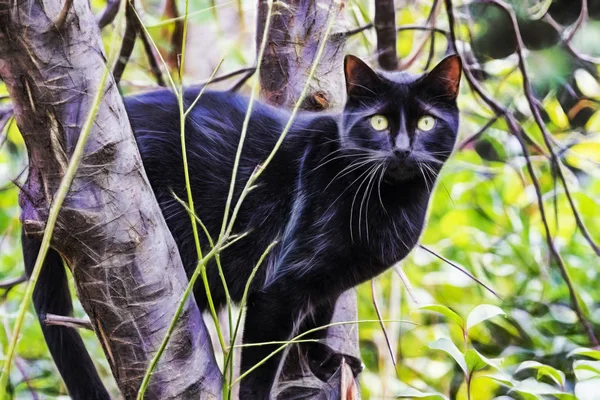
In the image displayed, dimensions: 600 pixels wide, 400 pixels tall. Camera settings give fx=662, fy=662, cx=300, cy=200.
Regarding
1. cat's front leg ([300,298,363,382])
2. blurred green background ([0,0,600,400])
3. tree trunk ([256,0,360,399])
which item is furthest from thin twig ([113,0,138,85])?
cat's front leg ([300,298,363,382])

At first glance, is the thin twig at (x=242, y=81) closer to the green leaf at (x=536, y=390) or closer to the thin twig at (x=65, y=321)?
the thin twig at (x=65, y=321)

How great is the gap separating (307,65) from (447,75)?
38 cm

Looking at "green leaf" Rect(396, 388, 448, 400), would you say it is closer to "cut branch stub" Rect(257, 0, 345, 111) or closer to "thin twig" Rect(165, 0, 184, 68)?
"cut branch stub" Rect(257, 0, 345, 111)

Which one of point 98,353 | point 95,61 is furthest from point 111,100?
point 98,353

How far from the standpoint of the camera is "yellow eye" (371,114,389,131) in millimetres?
1484

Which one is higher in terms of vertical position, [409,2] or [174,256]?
[409,2]

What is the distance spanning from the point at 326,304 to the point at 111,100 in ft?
2.85

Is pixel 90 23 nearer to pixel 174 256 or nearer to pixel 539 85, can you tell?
pixel 174 256

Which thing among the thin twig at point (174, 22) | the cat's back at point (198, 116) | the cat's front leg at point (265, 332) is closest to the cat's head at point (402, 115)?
the cat's back at point (198, 116)

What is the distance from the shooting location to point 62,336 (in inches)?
51.4

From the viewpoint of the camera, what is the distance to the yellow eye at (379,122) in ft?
4.87

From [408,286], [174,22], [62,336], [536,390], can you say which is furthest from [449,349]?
[174,22]

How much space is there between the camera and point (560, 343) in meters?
1.90

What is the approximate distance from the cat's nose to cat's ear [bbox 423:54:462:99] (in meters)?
0.19
